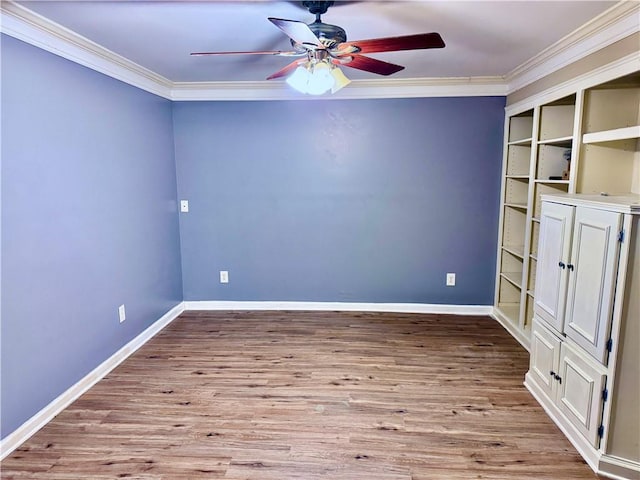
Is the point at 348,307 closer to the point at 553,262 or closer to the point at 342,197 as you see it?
the point at 342,197

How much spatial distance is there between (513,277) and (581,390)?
1834 millimetres

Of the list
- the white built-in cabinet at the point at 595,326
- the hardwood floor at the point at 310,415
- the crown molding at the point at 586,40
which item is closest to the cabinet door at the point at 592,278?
the white built-in cabinet at the point at 595,326

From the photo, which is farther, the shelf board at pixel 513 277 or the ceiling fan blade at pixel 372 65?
the shelf board at pixel 513 277

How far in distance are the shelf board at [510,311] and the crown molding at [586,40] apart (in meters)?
2.08

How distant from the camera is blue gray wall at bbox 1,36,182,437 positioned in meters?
2.08

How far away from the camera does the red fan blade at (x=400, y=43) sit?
1703mm

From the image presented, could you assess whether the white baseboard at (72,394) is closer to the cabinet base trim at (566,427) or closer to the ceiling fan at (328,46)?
the ceiling fan at (328,46)

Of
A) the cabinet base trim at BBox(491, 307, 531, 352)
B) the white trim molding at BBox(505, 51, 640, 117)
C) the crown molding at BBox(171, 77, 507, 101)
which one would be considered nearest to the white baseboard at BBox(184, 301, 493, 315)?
the cabinet base trim at BBox(491, 307, 531, 352)

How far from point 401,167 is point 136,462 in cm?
319

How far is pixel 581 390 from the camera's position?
205 cm

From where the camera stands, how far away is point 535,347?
2.56 metres

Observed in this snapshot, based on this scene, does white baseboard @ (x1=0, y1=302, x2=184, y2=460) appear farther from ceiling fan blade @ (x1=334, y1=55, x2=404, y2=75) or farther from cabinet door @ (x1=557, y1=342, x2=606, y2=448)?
cabinet door @ (x1=557, y1=342, x2=606, y2=448)

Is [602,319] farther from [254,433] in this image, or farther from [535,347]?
[254,433]

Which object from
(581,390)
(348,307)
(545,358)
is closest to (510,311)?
(545,358)
